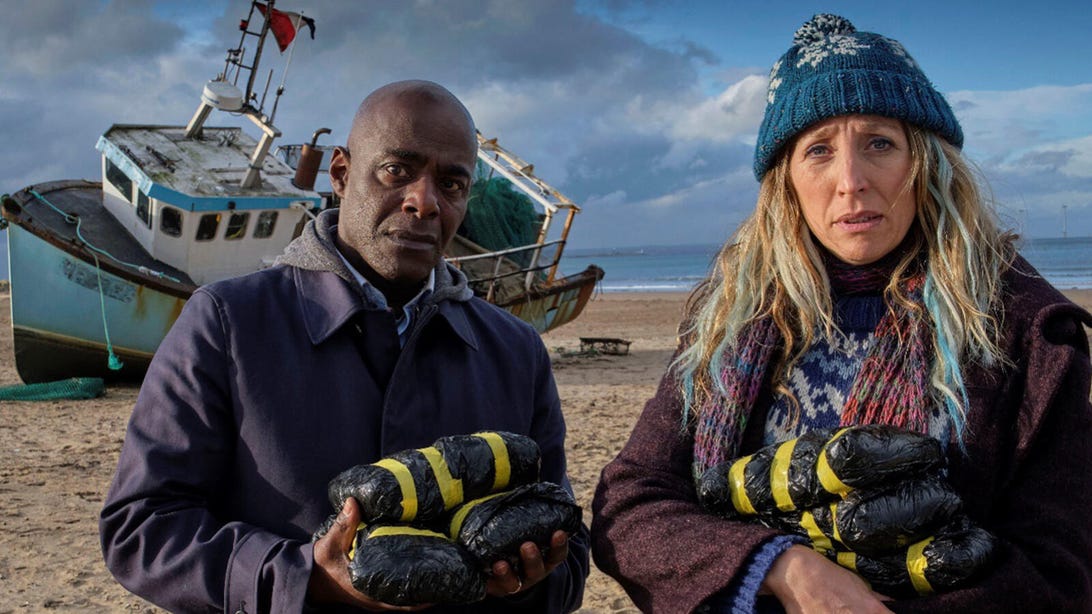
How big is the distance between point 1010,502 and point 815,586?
46cm

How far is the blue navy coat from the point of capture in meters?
2.05

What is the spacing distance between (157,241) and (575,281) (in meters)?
6.83

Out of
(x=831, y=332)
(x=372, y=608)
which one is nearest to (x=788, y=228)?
(x=831, y=332)

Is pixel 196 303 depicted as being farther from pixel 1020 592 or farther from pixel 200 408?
pixel 1020 592

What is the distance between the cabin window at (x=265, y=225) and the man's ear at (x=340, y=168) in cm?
1103

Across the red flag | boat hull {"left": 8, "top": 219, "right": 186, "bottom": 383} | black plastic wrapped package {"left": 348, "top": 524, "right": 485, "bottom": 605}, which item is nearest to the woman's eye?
black plastic wrapped package {"left": 348, "top": 524, "right": 485, "bottom": 605}

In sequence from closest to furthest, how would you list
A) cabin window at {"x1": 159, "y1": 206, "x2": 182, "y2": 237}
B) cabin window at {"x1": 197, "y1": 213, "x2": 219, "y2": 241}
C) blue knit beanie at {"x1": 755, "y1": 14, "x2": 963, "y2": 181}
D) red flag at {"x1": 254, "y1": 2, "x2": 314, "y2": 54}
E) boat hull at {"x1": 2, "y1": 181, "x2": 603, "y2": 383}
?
blue knit beanie at {"x1": 755, "y1": 14, "x2": 963, "y2": 181} < boat hull at {"x1": 2, "y1": 181, "x2": 603, "y2": 383} < cabin window at {"x1": 159, "y1": 206, "x2": 182, "y2": 237} < cabin window at {"x1": 197, "y1": 213, "x2": 219, "y2": 241} < red flag at {"x1": 254, "y1": 2, "x2": 314, "y2": 54}

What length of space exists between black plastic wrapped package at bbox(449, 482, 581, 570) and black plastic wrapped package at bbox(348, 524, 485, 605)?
Result: 55 millimetres

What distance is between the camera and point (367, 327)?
2354mm

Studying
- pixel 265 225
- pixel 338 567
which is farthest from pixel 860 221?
pixel 265 225

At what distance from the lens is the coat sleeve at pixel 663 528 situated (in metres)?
2.03

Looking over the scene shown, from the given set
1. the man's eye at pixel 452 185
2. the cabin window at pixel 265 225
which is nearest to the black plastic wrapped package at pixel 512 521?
the man's eye at pixel 452 185

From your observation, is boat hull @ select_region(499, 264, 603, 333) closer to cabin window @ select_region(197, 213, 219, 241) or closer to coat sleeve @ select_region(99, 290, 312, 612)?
cabin window @ select_region(197, 213, 219, 241)

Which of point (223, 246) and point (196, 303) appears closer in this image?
point (196, 303)
